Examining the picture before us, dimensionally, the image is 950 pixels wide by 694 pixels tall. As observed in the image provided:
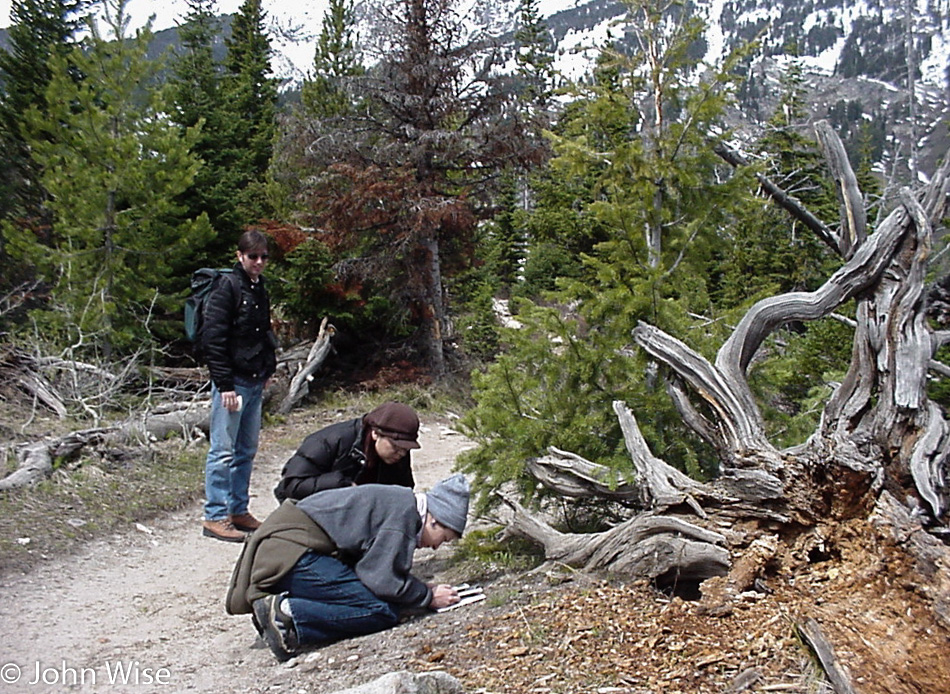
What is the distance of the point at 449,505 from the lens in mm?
4082

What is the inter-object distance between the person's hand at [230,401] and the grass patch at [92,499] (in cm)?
169

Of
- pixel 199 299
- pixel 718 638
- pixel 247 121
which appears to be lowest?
pixel 718 638

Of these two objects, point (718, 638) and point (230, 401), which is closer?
point (718, 638)

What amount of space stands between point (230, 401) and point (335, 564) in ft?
6.88

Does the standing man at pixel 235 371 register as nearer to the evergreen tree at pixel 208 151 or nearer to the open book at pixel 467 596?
the open book at pixel 467 596

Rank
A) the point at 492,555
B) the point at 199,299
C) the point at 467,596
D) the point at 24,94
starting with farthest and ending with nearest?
the point at 24,94 < the point at 199,299 < the point at 492,555 < the point at 467,596

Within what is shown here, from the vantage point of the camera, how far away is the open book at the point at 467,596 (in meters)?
4.19

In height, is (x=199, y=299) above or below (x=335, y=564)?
above

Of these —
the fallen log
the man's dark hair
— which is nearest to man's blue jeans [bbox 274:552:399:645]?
the man's dark hair

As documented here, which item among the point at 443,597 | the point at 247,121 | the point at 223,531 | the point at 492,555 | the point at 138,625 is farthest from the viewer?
the point at 247,121

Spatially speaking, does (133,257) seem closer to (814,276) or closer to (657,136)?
(657,136)

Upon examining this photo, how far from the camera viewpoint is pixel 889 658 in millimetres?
2836

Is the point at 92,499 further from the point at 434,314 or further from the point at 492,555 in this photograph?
the point at 434,314

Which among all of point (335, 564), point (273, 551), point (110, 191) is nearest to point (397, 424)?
point (335, 564)
